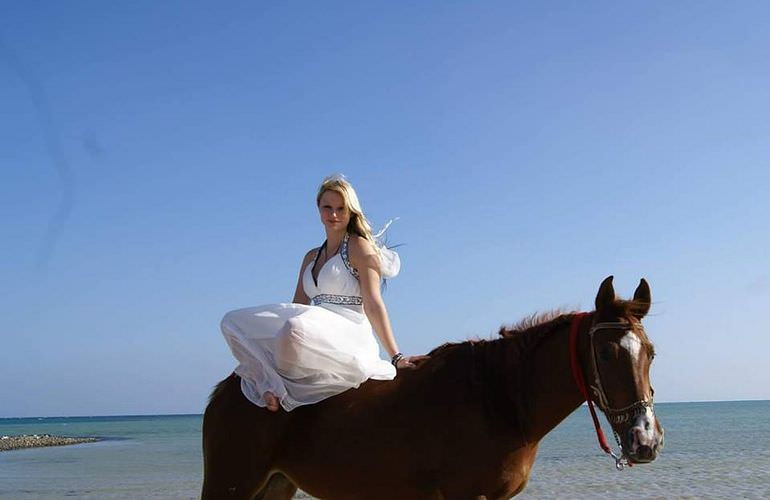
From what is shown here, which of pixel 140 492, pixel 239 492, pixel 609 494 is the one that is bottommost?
pixel 140 492

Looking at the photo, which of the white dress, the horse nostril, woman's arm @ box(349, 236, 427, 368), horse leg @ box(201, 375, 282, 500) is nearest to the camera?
the horse nostril

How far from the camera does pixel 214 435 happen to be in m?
4.33

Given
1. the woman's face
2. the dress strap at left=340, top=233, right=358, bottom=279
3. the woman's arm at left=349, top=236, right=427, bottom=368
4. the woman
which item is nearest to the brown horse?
the woman

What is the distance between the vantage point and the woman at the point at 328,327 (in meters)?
4.07

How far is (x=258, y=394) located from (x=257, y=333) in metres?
0.34

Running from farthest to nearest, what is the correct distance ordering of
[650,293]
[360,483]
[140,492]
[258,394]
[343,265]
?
[140,492]
[343,265]
[258,394]
[360,483]
[650,293]

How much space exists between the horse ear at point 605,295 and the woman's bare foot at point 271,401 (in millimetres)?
1758

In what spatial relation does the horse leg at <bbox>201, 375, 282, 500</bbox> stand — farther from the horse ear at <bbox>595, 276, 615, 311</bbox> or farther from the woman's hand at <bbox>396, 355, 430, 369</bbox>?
the horse ear at <bbox>595, 276, 615, 311</bbox>

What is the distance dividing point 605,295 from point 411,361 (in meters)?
1.18

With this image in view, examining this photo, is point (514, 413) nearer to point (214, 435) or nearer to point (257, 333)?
point (257, 333)

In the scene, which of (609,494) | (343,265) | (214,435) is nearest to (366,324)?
(343,265)

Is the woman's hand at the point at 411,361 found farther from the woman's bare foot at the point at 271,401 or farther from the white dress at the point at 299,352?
the woman's bare foot at the point at 271,401

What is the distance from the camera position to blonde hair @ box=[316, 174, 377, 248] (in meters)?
4.61

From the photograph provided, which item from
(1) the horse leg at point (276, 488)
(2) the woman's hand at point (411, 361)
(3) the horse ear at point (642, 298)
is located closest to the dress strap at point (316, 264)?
(2) the woman's hand at point (411, 361)
